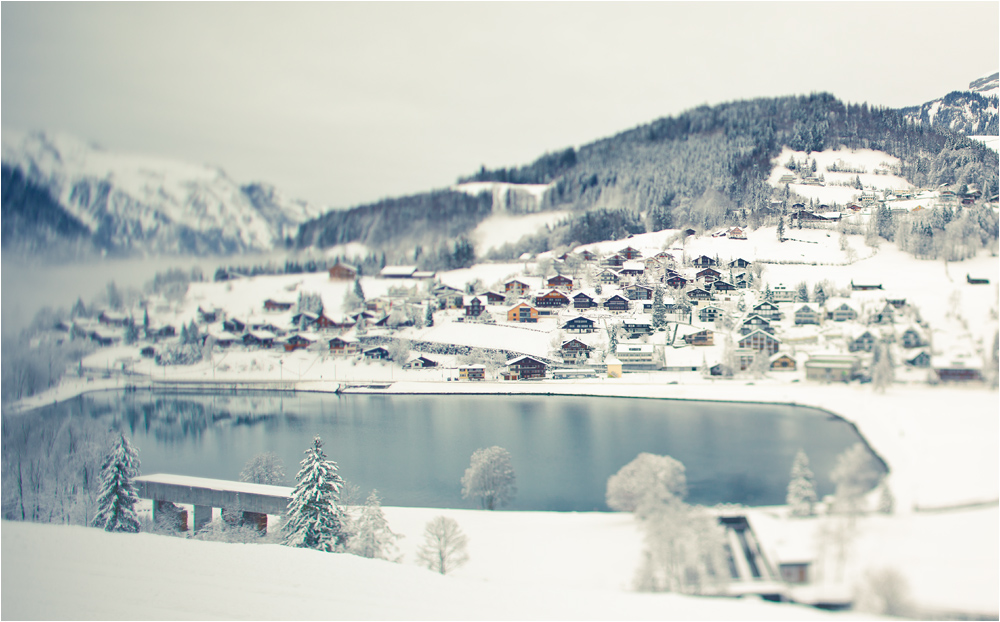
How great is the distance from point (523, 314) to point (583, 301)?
0.71 metres

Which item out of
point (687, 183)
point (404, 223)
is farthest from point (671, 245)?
point (404, 223)

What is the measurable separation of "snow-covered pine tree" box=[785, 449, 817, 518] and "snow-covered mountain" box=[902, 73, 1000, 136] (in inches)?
138

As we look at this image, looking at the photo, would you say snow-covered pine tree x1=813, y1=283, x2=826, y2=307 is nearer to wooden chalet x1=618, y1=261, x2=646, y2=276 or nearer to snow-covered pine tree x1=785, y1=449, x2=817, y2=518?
snow-covered pine tree x1=785, y1=449, x2=817, y2=518

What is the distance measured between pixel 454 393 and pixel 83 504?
457 centimetres

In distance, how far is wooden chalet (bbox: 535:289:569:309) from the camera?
589 centimetres

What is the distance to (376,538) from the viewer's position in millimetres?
4773

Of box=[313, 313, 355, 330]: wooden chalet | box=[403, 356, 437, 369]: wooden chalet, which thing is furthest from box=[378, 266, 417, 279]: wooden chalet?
box=[403, 356, 437, 369]: wooden chalet

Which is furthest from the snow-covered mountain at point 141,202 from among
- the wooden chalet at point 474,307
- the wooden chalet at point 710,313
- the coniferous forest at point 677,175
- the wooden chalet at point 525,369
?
the wooden chalet at point 710,313

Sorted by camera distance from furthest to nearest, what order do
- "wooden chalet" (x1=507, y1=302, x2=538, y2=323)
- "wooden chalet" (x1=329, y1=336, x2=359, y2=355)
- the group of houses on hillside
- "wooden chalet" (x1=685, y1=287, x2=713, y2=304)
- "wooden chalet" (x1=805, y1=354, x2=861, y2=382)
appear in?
"wooden chalet" (x1=329, y1=336, x2=359, y2=355) < "wooden chalet" (x1=507, y1=302, x2=538, y2=323) < "wooden chalet" (x1=685, y1=287, x2=713, y2=304) < the group of houses on hillside < "wooden chalet" (x1=805, y1=354, x2=861, y2=382)

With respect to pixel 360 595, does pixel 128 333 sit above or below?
above

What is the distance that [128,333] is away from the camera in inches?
266

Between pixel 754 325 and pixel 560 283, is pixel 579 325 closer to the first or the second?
pixel 560 283

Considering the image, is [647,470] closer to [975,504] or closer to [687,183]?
[975,504]

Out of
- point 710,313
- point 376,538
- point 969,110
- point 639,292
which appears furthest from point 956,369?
point 376,538
